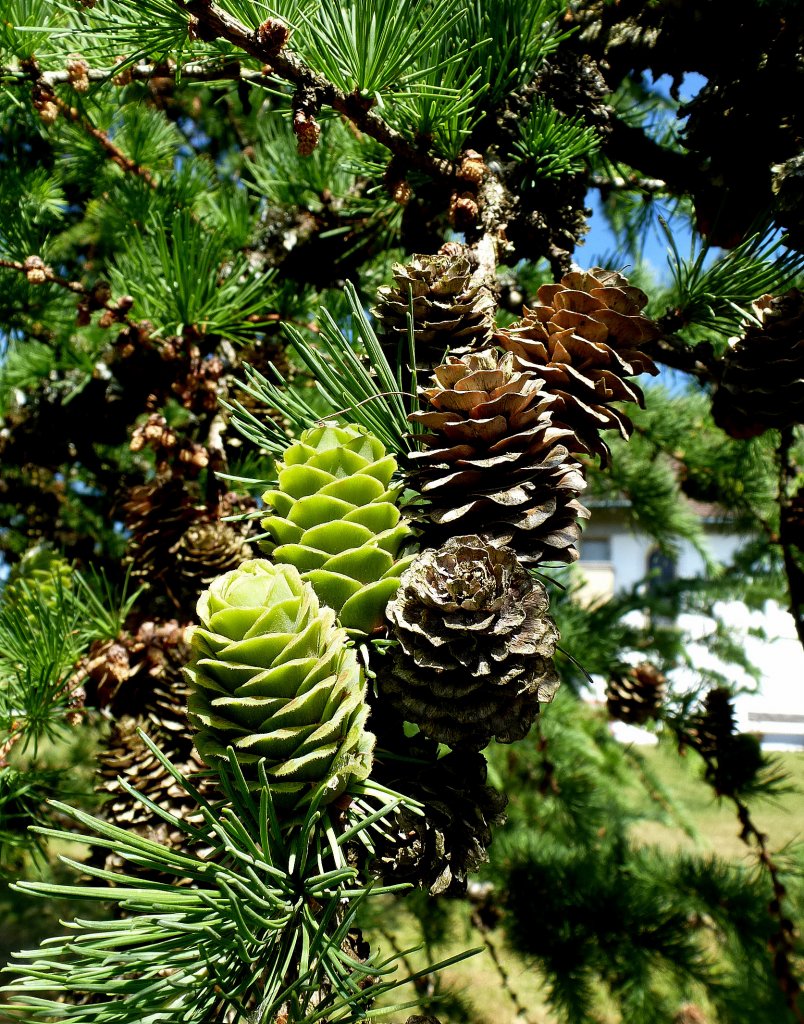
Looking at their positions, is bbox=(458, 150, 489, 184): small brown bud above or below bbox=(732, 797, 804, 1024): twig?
above

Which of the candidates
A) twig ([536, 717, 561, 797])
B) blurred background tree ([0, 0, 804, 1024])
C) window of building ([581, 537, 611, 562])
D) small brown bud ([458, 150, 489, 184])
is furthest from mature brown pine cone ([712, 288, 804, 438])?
window of building ([581, 537, 611, 562])

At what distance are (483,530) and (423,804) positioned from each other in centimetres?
16

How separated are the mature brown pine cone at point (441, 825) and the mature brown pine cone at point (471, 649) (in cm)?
2

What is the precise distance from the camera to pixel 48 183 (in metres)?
1.01

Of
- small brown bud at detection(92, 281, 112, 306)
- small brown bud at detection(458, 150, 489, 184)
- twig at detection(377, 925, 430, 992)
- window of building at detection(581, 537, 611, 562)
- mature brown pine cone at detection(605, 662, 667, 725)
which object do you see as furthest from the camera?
window of building at detection(581, 537, 611, 562)

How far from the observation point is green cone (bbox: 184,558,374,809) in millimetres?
369

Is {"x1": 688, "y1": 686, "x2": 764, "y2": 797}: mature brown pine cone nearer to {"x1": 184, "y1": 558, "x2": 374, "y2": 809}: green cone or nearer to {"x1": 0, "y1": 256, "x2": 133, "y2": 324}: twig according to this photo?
{"x1": 184, "y1": 558, "x2": 374, "y2": 809}: green cone

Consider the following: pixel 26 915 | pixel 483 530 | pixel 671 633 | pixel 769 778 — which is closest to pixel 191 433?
pixel 483 530

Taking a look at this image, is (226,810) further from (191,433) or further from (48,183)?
(48,183)

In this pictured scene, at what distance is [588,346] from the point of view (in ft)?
1.64

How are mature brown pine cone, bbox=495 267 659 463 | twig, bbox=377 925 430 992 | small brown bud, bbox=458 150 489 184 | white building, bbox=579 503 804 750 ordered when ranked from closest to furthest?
twig, bbox=377 925 430 992 → mature brown pine cone, bbox=495 267 659 463 → small brown bud, bbox=458 150 489 184 → white building, bbox=579 503 804 750

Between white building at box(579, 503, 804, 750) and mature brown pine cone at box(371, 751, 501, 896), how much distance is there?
1037mm

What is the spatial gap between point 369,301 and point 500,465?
0.67 metres

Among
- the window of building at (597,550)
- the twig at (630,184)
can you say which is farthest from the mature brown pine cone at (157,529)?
the window of building at (597,550)
